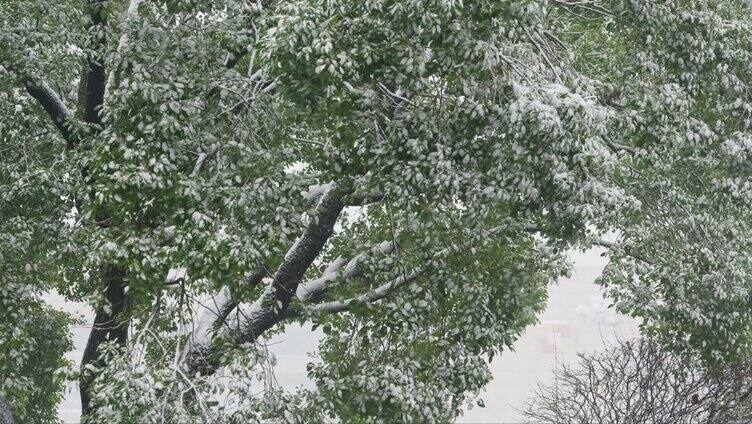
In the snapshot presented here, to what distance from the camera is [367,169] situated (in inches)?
349

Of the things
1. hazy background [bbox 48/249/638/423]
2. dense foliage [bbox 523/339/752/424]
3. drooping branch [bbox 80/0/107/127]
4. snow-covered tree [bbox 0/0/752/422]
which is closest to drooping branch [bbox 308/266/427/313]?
snow-covered tree [bbox 0/0/752/422]

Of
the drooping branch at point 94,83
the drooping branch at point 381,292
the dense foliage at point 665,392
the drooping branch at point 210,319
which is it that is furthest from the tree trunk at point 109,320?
the dense foliage at point 665,392

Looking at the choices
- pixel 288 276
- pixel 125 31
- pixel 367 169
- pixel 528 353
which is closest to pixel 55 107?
pixel 125 31

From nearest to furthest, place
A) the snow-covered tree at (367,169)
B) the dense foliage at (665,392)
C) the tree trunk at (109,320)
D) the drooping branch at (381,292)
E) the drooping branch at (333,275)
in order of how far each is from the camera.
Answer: the snow-covered tree at (367,169), the tree trunk at (109,320), the drooping branch at (381,292), the drooping branch at (333,275), the dense foliage at (665,392)

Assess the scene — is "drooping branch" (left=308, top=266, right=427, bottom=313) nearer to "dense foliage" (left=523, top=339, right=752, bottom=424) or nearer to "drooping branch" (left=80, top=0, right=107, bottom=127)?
"drooping branch" (left=80, top=0, right=107, bottom=127)

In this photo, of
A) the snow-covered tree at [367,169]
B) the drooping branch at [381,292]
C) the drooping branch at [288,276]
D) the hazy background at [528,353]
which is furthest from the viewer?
the hazy background at [528,353]

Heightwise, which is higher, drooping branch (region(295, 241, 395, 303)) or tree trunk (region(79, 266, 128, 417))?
drooping branch (region(295, 241, 395, 303))

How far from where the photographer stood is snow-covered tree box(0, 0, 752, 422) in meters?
8.09

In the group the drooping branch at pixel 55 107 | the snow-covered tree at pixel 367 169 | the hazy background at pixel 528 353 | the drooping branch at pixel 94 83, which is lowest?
the snow-covered tree at pixel 367 169

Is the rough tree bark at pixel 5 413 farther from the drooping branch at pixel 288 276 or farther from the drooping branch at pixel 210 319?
the drooping branch at pixel 288 276

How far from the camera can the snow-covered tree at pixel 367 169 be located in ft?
26.6

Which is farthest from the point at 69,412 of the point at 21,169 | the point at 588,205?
the point at 588,205

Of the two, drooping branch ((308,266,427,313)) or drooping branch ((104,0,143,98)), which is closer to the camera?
drooping branch ((104,0,143,98))

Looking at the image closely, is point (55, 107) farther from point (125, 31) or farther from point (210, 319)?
point (210, 319)
